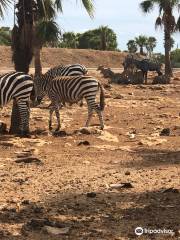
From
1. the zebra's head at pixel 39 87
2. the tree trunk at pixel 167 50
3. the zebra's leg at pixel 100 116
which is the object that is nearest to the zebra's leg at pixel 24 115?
the zebra's leg at pixel 100 116

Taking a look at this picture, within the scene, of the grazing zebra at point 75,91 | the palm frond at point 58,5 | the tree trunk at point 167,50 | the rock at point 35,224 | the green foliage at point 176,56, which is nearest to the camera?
the rock at point 35,224

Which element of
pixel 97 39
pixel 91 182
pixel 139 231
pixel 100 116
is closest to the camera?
pixel 139 231

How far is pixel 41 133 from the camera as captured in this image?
48.8 ft

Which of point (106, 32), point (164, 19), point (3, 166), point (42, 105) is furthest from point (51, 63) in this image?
point (3, 166)

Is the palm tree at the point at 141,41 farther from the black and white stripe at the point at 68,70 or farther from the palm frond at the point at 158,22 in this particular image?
the black and white stripe at the point at 68,70

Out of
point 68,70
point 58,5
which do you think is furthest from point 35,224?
point 68,70

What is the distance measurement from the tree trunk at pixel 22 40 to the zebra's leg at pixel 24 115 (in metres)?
0.27

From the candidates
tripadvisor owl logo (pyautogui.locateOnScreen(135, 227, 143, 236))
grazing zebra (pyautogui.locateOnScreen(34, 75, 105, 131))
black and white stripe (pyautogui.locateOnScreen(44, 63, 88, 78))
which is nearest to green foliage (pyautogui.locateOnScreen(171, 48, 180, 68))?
black and white stripe (pyautogui.locateOnScreen(44, 63, 88, 78))

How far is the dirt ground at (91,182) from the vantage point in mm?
6441

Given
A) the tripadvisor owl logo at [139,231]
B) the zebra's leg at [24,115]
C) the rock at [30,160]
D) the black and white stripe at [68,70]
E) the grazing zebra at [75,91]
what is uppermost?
the black and white stripe at [68,70]

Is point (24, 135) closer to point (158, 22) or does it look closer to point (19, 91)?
point (19, 91)

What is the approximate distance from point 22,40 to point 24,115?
6.49ft

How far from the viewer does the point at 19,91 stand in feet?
48.3

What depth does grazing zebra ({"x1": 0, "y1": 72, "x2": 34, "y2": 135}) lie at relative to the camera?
1453 cm
